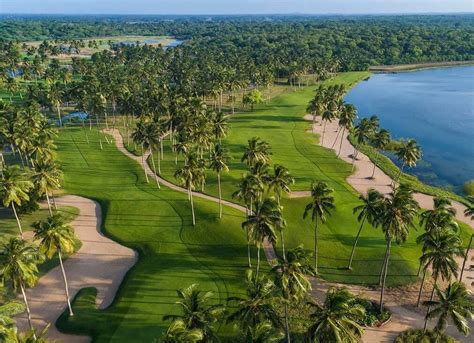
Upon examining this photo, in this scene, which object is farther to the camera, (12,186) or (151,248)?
(151,248)

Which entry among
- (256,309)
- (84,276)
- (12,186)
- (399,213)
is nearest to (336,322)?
(256,309)

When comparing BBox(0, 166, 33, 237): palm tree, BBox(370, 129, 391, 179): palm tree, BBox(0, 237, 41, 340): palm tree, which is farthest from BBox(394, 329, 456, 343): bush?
BBox(0, 166, 33, 237): palm tree

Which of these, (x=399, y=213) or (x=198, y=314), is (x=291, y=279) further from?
(x=399, y=213)

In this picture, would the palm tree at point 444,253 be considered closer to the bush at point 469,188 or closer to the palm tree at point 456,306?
the palm tree at point 456,306

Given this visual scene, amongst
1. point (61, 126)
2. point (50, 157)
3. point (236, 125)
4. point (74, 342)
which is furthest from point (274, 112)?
point (74, 342)

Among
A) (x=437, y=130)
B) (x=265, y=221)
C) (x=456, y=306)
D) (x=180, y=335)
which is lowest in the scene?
(x=437, y=130)

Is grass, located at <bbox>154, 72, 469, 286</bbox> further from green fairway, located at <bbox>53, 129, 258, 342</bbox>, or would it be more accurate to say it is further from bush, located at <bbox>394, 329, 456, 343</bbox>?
bush, located at <bbox>394, 329, 456, 343</bbox>

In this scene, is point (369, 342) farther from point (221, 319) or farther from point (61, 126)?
point (61, 126)

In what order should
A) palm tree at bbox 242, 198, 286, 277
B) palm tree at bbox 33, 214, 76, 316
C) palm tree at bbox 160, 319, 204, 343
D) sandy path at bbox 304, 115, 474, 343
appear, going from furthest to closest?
palm tree at bbox 242, 198, 286, 277
sandy path at bbox 304, 115, 474, 343
palm tree at bbox 33, 214, 76, 316
palm tree at bbox 160, 319, 204, 343
